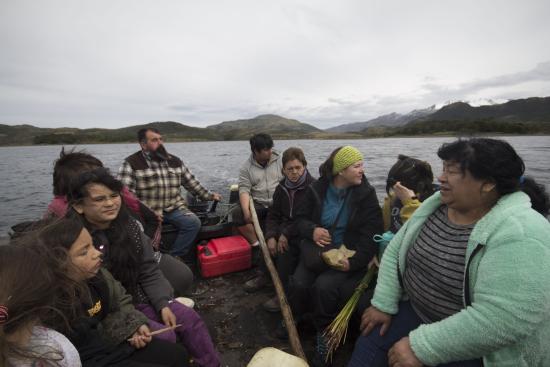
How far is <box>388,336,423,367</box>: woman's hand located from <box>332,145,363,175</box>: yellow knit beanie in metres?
1.62

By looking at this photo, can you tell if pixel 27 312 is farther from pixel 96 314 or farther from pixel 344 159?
pixel 344 159

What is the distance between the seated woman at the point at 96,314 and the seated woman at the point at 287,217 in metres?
1.57

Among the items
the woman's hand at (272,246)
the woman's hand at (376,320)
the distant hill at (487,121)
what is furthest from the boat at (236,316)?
the distant hill at (487,121)

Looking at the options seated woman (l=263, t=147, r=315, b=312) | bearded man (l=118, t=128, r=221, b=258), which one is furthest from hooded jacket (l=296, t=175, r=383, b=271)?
bearded man (l=118, t=128, r=221, b=258)

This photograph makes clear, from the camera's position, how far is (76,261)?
175cm

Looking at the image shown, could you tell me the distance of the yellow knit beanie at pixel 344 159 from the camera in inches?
111

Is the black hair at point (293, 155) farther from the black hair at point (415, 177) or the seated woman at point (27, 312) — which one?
the seated woman at point (27, 312)

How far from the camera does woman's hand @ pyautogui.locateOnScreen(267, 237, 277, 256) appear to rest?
374cm

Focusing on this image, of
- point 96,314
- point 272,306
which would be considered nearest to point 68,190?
point 96,314

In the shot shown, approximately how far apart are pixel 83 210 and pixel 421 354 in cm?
264

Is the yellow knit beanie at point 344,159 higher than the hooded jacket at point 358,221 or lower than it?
higher

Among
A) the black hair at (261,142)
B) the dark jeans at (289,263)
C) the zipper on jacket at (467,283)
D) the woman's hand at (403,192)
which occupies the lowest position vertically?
the dark jeans at (289,263)

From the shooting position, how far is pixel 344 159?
284 centimetres

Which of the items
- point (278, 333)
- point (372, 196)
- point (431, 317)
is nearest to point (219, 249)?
point (278, 333)
